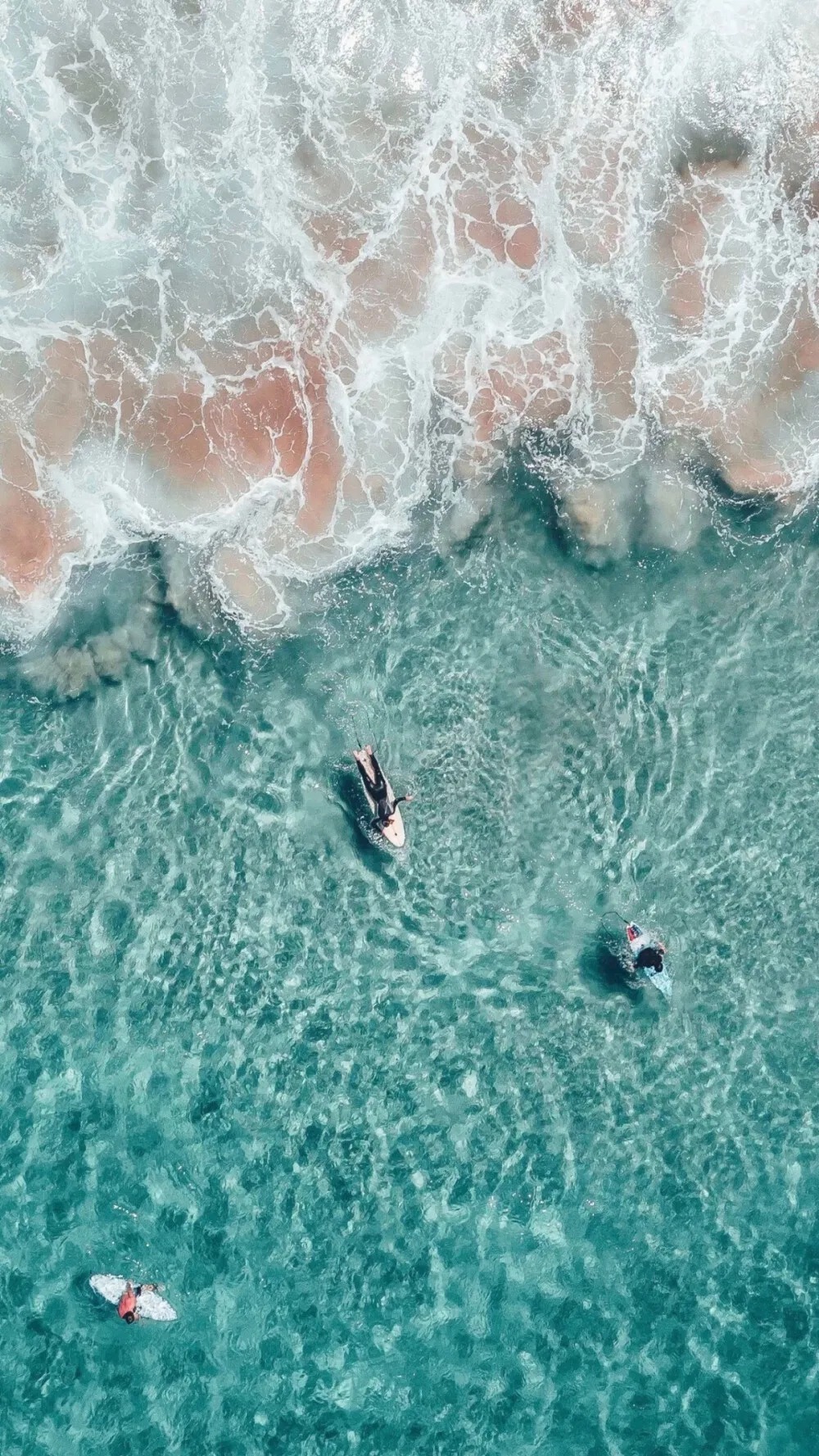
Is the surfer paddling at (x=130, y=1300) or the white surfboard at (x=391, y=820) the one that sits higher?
the white surfboard at (x=391, y=820)

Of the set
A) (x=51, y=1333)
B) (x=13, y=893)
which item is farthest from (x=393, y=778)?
(x=51, y=1333)

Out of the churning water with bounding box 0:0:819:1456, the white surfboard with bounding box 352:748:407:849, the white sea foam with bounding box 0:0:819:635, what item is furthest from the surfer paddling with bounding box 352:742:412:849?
the white sea foam with bounding box 0:0:819:635

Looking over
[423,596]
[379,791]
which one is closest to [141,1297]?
[379,791]

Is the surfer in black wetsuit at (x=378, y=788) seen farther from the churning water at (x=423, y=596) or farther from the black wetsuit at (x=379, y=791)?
the churning water at (x=423, y=596)

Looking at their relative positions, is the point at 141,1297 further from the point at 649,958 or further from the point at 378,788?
the point at 649,958

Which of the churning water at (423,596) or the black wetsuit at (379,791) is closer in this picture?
the black wetsuit at (379,791)

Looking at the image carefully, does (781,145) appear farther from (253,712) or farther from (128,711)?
(128,711)

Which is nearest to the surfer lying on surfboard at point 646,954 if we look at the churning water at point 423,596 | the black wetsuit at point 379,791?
the churning water at point 423,596
